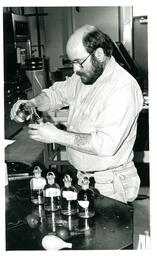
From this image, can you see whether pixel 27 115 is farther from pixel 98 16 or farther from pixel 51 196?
pixel 98 16

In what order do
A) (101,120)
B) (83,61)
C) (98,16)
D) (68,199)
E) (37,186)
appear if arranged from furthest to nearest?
(98,16)
(83,61)
(101,120)
(37,186)
(68,199)

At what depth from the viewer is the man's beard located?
1946mm

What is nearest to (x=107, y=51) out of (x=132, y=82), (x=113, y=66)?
(x=113, y=66)

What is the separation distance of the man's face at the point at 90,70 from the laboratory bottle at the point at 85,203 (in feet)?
2.53

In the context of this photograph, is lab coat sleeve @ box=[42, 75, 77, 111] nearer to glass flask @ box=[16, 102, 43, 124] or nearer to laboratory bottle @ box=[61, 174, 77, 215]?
glass flask @ box=[16, 102, 43, 124]

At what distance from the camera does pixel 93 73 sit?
1.99 metres

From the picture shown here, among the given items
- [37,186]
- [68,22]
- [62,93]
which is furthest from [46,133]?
[68,22]

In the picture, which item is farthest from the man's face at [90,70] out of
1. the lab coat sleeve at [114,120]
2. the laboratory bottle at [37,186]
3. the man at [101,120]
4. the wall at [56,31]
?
the wall at [56,31]

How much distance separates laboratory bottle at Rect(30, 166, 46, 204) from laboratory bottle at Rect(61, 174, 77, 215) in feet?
0.49

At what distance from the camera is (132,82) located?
183 cm

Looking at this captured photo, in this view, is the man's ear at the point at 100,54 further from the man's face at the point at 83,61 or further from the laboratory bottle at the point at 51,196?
the laboratory bottle at the point at 51,196

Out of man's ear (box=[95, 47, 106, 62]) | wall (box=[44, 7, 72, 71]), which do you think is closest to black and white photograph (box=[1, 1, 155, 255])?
man's ear (box=[95, 47, 106, 62])

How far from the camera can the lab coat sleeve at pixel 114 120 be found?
169cm

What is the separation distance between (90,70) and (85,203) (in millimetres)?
859
